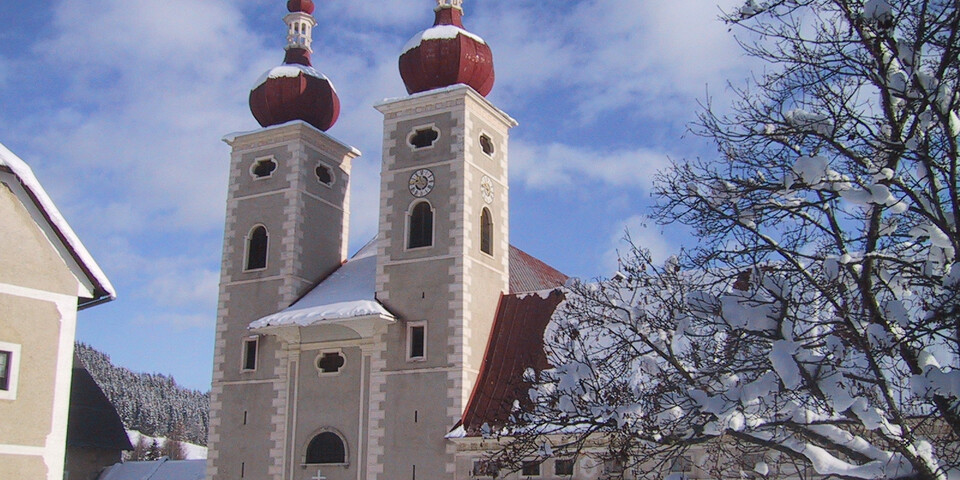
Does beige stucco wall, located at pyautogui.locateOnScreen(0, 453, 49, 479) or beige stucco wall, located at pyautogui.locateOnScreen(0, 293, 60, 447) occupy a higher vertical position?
beige stucco wall, located at pyautogui.locateOnScreen(0, 293, 60, 447)

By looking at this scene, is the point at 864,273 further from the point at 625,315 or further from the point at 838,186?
the point at 625,315

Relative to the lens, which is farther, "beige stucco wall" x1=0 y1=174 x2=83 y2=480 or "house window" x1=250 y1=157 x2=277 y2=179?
"house window" x1=250 y1=157 x2=277 y2=179

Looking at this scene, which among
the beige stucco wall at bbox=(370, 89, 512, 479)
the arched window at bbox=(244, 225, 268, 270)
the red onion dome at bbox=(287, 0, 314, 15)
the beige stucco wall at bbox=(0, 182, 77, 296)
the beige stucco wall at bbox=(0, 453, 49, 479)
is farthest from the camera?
the red onion dome at bbox=(287, 0, 314, 15)

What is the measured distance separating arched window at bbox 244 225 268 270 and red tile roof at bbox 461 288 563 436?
269 inches

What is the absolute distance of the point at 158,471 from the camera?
34.9 m

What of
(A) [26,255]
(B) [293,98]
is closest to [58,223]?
(A) [26,255]

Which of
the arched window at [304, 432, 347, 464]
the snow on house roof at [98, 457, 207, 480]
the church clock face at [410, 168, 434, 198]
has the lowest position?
the snow on house roof at [98, 457, 207, 480]

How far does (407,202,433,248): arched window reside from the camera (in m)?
25.4

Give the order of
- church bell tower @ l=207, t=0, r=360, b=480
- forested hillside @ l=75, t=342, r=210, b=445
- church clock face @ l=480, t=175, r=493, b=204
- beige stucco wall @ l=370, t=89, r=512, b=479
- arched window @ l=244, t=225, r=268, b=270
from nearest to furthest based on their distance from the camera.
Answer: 1. beige stucco wall @ l=370, t=89, r=512, b=479
2. church bell tower @ l=207, t=0, r=360, b=480
3. church clock face @ l=480, t=175, r=493, b=204
4. arched window @ l=244, t=225, r=268, b=270
5. forested hillside @ l=75, t=342, r=210, b=445

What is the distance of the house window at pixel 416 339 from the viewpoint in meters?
24.3

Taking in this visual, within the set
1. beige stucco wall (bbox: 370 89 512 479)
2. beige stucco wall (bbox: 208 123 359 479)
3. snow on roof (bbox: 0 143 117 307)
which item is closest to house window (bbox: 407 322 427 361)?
beige stucco wall (bbox: 370 89 512 479)

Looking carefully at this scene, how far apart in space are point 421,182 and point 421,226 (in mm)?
1165

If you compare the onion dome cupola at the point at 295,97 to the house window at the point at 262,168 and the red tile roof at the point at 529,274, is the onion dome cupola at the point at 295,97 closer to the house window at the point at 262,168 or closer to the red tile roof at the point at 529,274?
the house window at the point at 262,168

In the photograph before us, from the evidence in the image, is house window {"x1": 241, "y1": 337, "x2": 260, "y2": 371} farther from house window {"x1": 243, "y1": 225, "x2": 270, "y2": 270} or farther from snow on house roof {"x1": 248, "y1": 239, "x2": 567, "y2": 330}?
house window {"x1": 243, "y1": 225, "x2": 270, "y2": 270}
